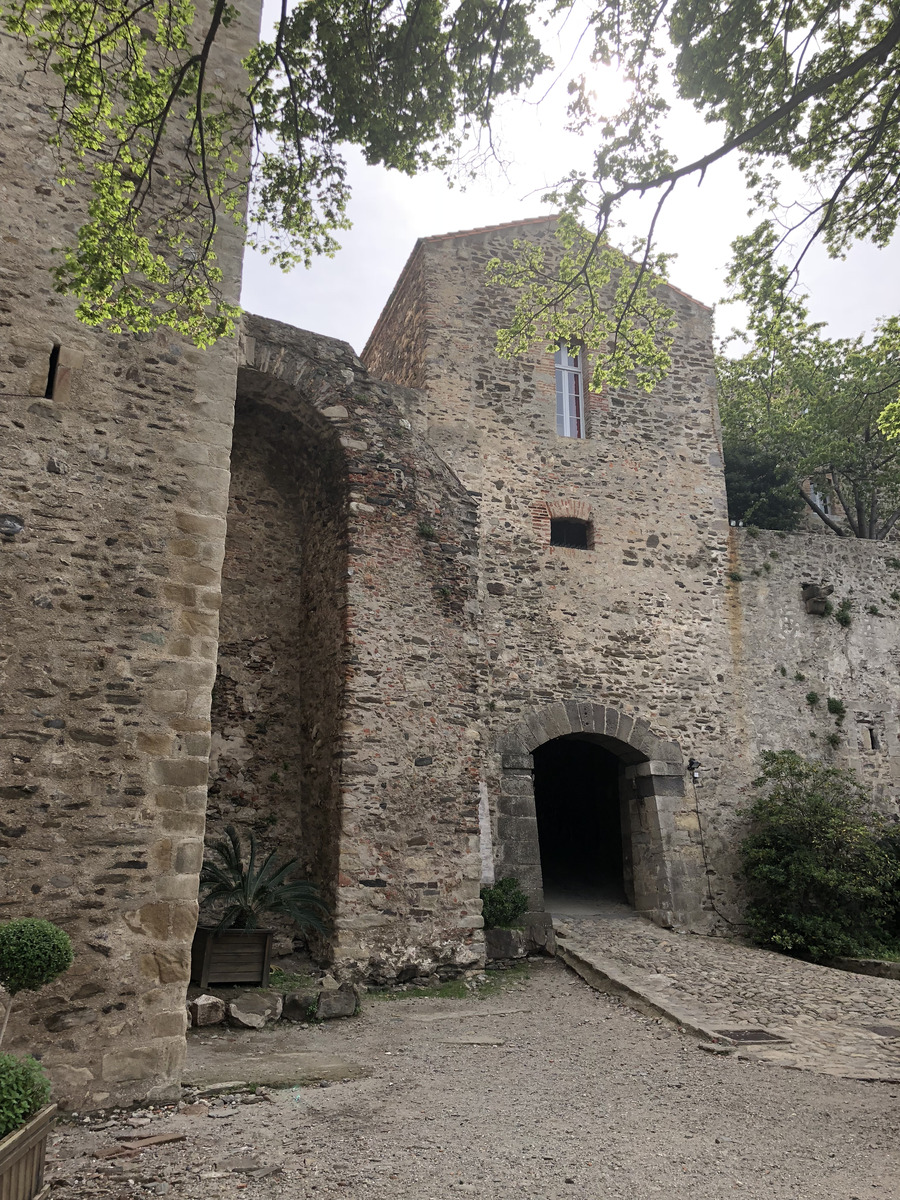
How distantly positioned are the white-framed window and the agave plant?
7.24 meters

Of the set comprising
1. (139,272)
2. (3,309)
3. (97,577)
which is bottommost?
(97,577)

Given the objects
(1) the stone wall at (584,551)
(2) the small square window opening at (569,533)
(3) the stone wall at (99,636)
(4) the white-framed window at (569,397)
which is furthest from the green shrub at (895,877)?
(3) the stone wall at (99,636)

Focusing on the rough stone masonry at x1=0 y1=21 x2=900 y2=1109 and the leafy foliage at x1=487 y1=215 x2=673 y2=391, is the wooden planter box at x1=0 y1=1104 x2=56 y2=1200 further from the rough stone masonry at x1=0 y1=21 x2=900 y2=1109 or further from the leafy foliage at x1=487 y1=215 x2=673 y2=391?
the leafy foliage at x1=487 y1=215 x2=673 y2=391

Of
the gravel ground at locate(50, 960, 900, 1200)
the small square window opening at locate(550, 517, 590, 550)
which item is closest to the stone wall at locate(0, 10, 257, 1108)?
the gravel ground at locate(50, 960, 900, 1200)

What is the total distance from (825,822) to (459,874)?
212 inches

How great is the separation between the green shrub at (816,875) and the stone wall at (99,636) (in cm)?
795

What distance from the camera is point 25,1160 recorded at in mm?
2822

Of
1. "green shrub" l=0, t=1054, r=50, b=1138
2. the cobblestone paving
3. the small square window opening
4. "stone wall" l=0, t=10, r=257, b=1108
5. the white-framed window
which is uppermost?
the white-framed window

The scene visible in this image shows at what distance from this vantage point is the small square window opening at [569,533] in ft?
37.8

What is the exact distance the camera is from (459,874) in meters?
7.73

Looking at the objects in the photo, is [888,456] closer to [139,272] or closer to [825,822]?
[825,822]

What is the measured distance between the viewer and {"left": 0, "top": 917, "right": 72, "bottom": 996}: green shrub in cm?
346

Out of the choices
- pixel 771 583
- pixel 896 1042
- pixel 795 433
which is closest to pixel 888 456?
pixel 795 433

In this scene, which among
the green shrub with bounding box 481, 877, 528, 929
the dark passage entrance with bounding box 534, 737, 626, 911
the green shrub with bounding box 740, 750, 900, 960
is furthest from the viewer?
the dark passage entrance with bounding box 534, 737, 626, 911
